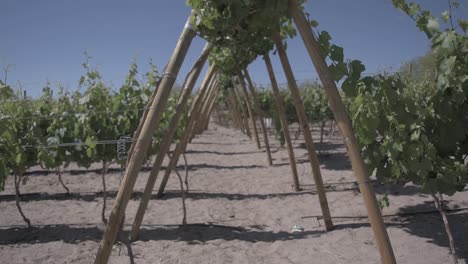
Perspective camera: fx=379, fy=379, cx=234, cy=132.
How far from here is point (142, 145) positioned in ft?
8.71

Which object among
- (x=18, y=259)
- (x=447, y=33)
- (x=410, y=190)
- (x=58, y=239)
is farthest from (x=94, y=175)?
(x=447, y=33)

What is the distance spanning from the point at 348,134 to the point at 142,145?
1.39 m

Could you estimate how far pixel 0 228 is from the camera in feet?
15.8

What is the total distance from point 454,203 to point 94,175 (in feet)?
23.4

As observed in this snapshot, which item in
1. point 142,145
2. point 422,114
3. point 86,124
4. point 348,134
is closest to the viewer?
point 348,134

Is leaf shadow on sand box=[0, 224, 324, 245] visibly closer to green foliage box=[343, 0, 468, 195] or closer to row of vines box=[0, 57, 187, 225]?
row of vines box=[0, 57, 187, 225]

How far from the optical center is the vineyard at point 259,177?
2660 mm

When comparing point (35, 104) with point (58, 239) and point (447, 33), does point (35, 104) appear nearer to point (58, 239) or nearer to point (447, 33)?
point (58, 239)

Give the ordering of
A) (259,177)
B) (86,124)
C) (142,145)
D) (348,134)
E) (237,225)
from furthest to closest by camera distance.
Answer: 1. (259,177)
2. (86,124)
3. (237,225)
4. (142,145)
5. (348,134)

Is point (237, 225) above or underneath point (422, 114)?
underneath

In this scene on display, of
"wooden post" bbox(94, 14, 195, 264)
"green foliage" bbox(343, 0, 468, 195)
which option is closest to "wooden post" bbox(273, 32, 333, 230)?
"green foliage" bbox(343, 0, 468, 195)

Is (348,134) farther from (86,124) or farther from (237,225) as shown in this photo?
(86,124)

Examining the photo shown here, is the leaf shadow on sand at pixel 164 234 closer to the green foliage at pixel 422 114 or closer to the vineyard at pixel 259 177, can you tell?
the vineyard at pixel 259 177

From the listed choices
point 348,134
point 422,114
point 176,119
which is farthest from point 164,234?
point 422,114
